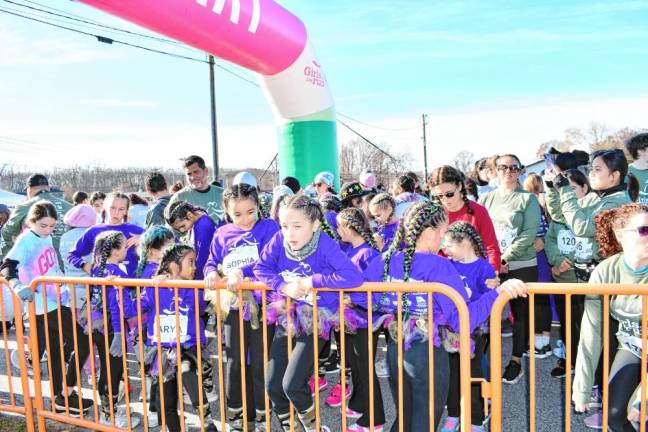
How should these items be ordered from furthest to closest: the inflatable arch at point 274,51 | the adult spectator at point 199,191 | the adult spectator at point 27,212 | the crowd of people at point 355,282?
the inflatable arch at point 274,51 < the adult spectator at point 27,212 < the adult spectator at point 199,191 < the crowd of people at point 355,282

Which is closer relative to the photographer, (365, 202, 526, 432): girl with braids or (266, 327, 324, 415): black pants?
(365, 202, 526, 432): girl with braids

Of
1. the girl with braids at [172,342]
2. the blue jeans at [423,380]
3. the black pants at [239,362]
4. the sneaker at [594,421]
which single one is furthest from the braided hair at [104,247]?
the sneaker at [594,421]

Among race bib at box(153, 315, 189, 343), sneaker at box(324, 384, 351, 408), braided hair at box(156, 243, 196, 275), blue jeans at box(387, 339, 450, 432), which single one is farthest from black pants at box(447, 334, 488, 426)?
braided hair at box(156, 243, 196, 275)

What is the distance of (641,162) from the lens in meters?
4.30

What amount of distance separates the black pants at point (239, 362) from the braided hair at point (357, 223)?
92cm

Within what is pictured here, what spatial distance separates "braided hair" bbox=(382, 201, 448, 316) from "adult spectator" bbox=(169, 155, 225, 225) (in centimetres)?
278

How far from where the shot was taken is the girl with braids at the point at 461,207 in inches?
152

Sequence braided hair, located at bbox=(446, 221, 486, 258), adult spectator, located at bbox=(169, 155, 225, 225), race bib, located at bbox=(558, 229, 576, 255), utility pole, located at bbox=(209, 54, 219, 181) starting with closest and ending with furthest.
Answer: braided hair, located at bbox=(446, 221, 486, 258) < race bib, located at bbox=(558, 229, 576, 255) < adult spectator, located at bbox=(169, 155, 225, 225) < utility pole, located at bbox=(209, 54, 219, 181)

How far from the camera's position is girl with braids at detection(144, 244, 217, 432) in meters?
3.35

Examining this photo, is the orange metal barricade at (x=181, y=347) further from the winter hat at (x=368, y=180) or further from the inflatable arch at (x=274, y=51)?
the winter hat at (x=368, y=180)

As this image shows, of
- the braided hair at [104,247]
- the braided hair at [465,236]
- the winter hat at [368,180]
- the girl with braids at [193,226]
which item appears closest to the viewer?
the braided hair at [465,236]

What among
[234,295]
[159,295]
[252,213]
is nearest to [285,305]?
[234,295]

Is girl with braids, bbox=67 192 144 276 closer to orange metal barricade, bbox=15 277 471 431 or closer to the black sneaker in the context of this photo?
orange metal barricade, bbox=15 277 471 431

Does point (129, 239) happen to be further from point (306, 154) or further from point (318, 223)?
point (306, 154)
